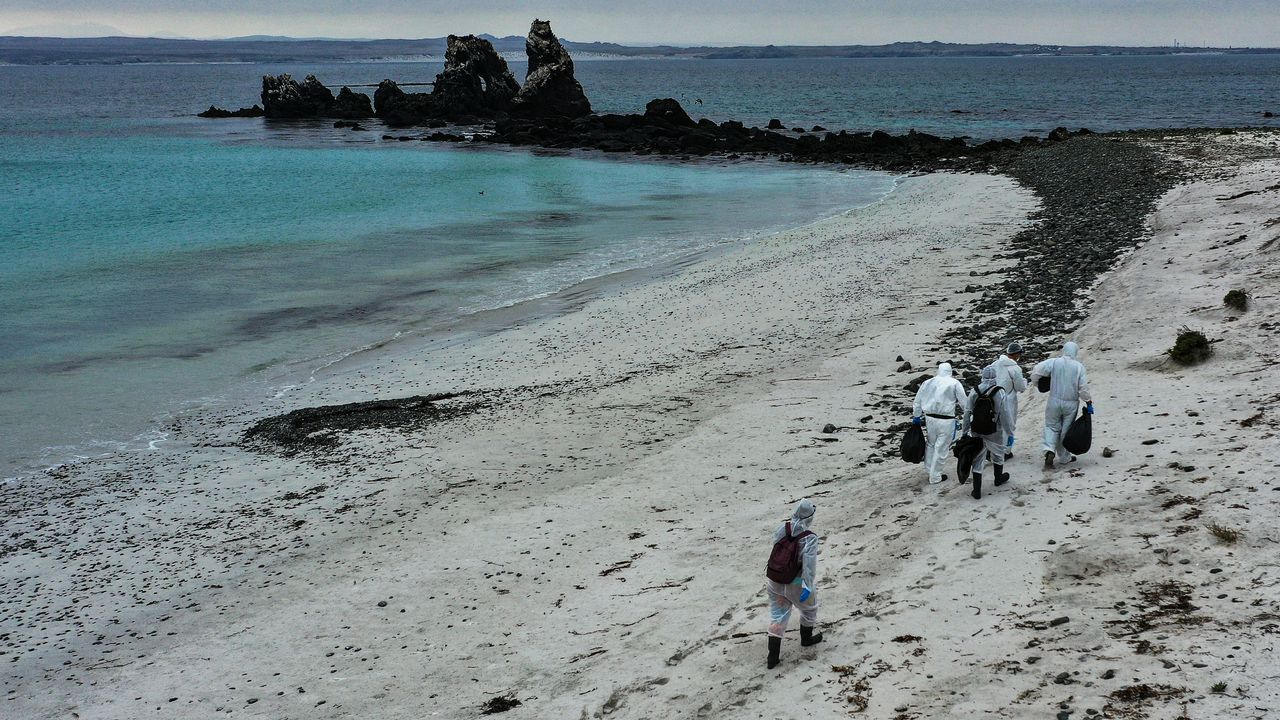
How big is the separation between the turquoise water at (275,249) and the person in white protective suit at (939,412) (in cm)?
1347

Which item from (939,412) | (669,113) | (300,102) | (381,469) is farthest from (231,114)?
(939,412)

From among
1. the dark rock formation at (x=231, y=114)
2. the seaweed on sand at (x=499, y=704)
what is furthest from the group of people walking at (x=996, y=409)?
the dark rock formation at (x=231, y=114)

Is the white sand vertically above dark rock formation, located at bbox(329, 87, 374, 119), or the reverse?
dark rock formation, located at bbox(329, 87, 374, 119)

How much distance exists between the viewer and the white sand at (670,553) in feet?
26.7

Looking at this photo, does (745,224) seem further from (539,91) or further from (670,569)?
(539,91)

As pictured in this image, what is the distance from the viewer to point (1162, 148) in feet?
152

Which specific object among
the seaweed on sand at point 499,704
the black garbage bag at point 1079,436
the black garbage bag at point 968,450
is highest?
the black garbage bag at point 1079,436

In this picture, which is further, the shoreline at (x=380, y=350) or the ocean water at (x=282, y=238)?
the ocean water at (x=282, y=238)

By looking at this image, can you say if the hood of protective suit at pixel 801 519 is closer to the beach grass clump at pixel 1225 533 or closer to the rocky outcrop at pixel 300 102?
the beach grass clump at pixel 1225 533

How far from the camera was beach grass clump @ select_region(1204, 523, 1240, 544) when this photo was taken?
8719 mm

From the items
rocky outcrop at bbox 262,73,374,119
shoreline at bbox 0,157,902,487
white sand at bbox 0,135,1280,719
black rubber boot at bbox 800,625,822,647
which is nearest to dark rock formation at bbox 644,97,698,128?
rocky outcrop at bbox 262,73,374,119

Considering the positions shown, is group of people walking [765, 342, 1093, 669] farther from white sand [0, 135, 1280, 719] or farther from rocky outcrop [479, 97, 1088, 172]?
rocky outcrop [479, 97, 1088, 172]

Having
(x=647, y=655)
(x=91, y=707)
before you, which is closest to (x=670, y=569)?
(x=647, y=655)

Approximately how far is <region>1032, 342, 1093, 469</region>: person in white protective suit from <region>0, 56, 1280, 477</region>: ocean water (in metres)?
14.5
